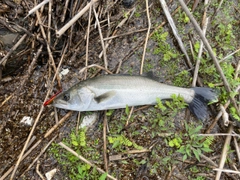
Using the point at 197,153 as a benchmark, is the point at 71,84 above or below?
above

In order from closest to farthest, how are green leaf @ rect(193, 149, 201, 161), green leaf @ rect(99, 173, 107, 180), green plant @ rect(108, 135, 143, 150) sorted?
green leaf @ rect(99, 173, 107, 180), green leaf @ rect(193, 149, 201, 161), green plant @ rect(108, 135, 143, 150)

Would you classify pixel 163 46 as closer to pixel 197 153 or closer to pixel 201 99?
pixel 201 99

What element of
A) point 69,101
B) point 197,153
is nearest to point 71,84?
point 69,101

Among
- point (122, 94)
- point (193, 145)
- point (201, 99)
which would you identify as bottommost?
point (193, 145)

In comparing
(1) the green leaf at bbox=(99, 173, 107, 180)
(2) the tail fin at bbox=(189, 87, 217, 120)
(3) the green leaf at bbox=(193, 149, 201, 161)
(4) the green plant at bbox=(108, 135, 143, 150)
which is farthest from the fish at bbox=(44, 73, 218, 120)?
(1) the green leaf at bbox=(99, 173, 107, 180)

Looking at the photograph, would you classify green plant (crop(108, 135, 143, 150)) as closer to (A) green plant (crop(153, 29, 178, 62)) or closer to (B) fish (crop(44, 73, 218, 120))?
(B) fish (crop(44, 73, 218, 120))

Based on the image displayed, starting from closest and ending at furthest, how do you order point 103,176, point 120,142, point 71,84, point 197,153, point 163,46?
point 103,176 < point 197,153 < point 120,142 < point 71,84 < point 163,46

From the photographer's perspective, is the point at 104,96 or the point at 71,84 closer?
the point at 104,96

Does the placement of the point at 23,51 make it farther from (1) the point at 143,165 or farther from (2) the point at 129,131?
(1) the point at 143,165
